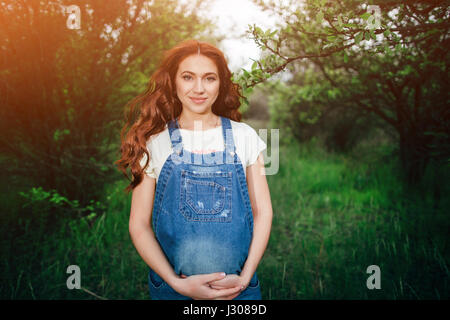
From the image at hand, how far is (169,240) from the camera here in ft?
5.15

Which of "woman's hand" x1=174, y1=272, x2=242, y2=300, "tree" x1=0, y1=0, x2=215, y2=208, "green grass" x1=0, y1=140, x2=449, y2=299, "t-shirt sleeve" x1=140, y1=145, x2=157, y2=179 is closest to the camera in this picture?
"woman's hand" x1=174, y1=272, x2=242, y2=300

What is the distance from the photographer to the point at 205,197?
1.54 metres

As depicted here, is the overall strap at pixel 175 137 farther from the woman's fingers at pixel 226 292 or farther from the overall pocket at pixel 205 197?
the woman's fingers at pixel 226 292

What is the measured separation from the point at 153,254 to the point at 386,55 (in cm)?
360

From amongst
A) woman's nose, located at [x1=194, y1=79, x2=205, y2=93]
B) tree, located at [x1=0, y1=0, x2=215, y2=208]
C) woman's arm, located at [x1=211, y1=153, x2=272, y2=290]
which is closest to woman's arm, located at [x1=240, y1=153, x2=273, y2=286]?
woman's arm, located at [x1=211, y1=153, x2=272, y2=290]

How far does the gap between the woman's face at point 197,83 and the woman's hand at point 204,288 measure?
0.82 m

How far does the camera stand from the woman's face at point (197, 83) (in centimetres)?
163

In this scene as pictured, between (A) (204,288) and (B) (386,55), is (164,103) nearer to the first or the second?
(A) (204,288)

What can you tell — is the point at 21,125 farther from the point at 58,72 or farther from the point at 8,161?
the point at 58,72

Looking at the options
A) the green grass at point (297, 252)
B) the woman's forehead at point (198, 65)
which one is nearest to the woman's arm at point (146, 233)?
the woman's forehead at point (198, 65)

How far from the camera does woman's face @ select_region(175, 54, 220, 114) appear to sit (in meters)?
1.63

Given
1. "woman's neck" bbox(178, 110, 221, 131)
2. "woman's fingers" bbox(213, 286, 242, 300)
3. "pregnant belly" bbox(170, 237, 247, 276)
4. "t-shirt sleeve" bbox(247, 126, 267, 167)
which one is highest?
"woman's neck" bbox(178, 110, 221, 131)

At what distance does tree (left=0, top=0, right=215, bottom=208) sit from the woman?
5.68ft

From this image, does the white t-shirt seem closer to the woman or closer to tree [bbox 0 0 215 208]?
the woman
